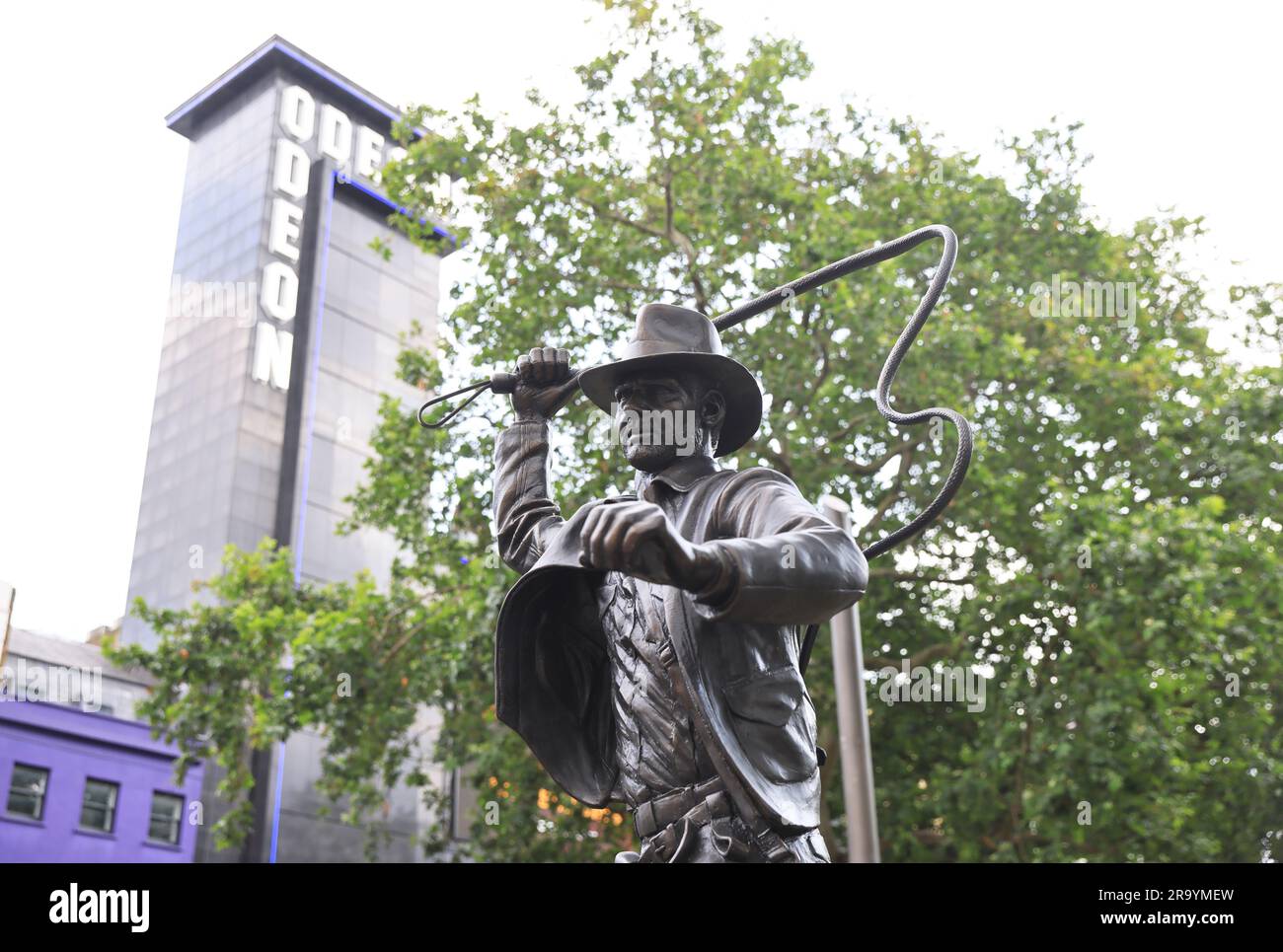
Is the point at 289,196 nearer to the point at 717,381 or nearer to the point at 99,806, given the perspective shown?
the point at 99,806

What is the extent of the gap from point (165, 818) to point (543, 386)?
26.4 meters

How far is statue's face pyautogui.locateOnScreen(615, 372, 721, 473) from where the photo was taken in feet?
10.2

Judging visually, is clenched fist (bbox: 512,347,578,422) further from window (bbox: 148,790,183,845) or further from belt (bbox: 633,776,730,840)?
window (bbox: 148,790,183,845)

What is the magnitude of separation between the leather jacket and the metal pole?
4989 mm

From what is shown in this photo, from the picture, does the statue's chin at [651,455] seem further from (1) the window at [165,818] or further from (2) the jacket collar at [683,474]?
(1) the window at [165,818]

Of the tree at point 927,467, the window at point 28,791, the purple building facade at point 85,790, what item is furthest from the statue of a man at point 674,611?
the window at point 28,791

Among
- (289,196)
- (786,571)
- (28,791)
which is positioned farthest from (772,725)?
(289,196)

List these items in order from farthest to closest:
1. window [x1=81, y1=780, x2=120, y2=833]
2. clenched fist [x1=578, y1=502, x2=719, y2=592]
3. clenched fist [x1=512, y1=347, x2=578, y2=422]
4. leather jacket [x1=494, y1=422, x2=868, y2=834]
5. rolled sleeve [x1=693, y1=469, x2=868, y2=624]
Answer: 1. window [x1=81, y1=780, x2=120, y2=833]
2. clenched fist [x1=512, y1=347, x2=578, y2=422]
3. leather jacket [x1=494, y1=422, x2=868, y2=834]
4. rolled sleeve [x1=693, y1=469, x2=868, y2=624]
5. clenched fist [x1=578, y1=502, x2=719, y2=592]

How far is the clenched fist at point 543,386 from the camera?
11.4ft

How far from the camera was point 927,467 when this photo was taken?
12867mm

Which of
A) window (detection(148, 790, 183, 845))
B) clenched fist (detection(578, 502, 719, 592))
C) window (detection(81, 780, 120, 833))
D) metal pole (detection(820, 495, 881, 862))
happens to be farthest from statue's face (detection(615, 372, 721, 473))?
window (detection(148, 790, 183, 845))

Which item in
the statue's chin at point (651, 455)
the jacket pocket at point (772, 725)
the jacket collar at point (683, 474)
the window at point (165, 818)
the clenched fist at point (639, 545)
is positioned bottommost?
the jacket pocket at point (772, 725)
